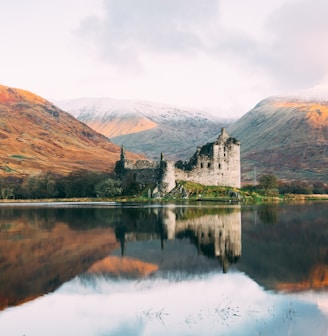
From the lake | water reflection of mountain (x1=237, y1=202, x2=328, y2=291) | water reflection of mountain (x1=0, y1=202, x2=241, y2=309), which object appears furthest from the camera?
water reflection of mountain (x1=0, y1=202, x2=241, y2=309)

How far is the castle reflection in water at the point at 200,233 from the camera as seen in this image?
23.7 meters

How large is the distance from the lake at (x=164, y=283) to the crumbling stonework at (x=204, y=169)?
46.0 meters

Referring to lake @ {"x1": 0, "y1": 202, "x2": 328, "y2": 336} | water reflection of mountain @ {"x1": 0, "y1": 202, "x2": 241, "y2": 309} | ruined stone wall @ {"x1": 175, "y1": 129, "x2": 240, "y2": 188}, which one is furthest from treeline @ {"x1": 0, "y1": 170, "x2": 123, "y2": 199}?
lake @ {"x1": 0, "y1": 202, "x2": 328, "y2": 336}

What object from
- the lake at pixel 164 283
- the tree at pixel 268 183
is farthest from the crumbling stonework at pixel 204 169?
the lake at pixel 164 283

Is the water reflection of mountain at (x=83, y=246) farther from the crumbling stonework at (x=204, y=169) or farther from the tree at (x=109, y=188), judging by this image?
the tree at (x=109, y=188)

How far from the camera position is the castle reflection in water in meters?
23.7

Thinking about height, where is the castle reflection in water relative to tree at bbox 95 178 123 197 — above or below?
below

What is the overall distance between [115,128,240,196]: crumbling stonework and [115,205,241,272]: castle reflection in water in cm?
3584

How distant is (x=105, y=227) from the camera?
114 feet

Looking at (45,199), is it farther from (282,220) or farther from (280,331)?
(280,331)

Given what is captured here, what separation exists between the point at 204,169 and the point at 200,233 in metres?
47.6

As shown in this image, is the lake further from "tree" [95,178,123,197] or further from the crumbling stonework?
"tree" [95,178,123,197]

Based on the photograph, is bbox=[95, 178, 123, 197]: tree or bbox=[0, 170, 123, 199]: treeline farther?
bbox=[0, 170, 123, 199]: treeline

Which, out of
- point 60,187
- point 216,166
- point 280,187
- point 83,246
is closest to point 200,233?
point 83,246
